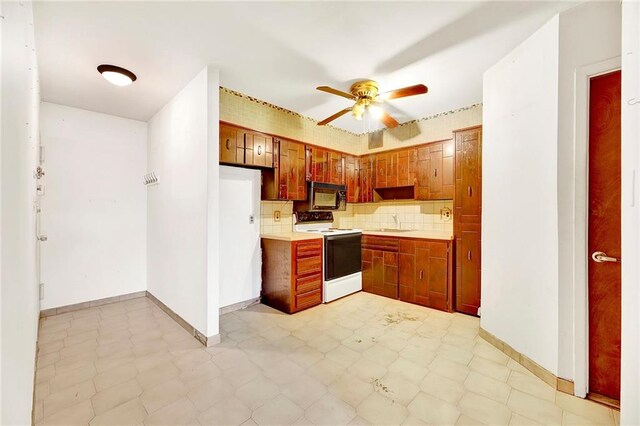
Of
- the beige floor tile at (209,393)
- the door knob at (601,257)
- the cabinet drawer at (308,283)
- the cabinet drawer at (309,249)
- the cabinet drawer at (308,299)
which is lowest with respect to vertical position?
the beige floor tile at (209,393)

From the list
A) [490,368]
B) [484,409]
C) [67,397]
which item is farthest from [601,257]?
[67,397]

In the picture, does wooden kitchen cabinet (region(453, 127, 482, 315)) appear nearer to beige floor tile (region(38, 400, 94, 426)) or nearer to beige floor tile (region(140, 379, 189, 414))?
beige floor tile (region(140, 379, 189, 414))

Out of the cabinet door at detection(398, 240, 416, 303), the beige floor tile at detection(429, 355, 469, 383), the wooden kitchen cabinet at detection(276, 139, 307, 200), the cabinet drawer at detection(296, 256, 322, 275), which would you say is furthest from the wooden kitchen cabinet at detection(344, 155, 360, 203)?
the beige floor tile at detection(429, 355, 469, 383)

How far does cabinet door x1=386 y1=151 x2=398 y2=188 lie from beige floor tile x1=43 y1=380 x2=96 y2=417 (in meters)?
4.07

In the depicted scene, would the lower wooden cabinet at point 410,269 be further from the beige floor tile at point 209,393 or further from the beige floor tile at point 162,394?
the beige floor tile at point 162,394

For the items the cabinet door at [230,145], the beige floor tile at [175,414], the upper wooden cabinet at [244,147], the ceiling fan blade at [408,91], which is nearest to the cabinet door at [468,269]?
the ceiling fan blade at [408,91]

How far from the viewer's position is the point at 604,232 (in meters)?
1.77

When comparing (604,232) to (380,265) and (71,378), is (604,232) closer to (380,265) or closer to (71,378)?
(380,265)

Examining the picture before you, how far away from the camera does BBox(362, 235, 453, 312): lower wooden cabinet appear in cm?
333

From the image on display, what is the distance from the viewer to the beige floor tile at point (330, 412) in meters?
1.61

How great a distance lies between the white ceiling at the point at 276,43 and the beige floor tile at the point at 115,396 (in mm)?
2648

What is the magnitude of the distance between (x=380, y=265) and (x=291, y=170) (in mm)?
1909
